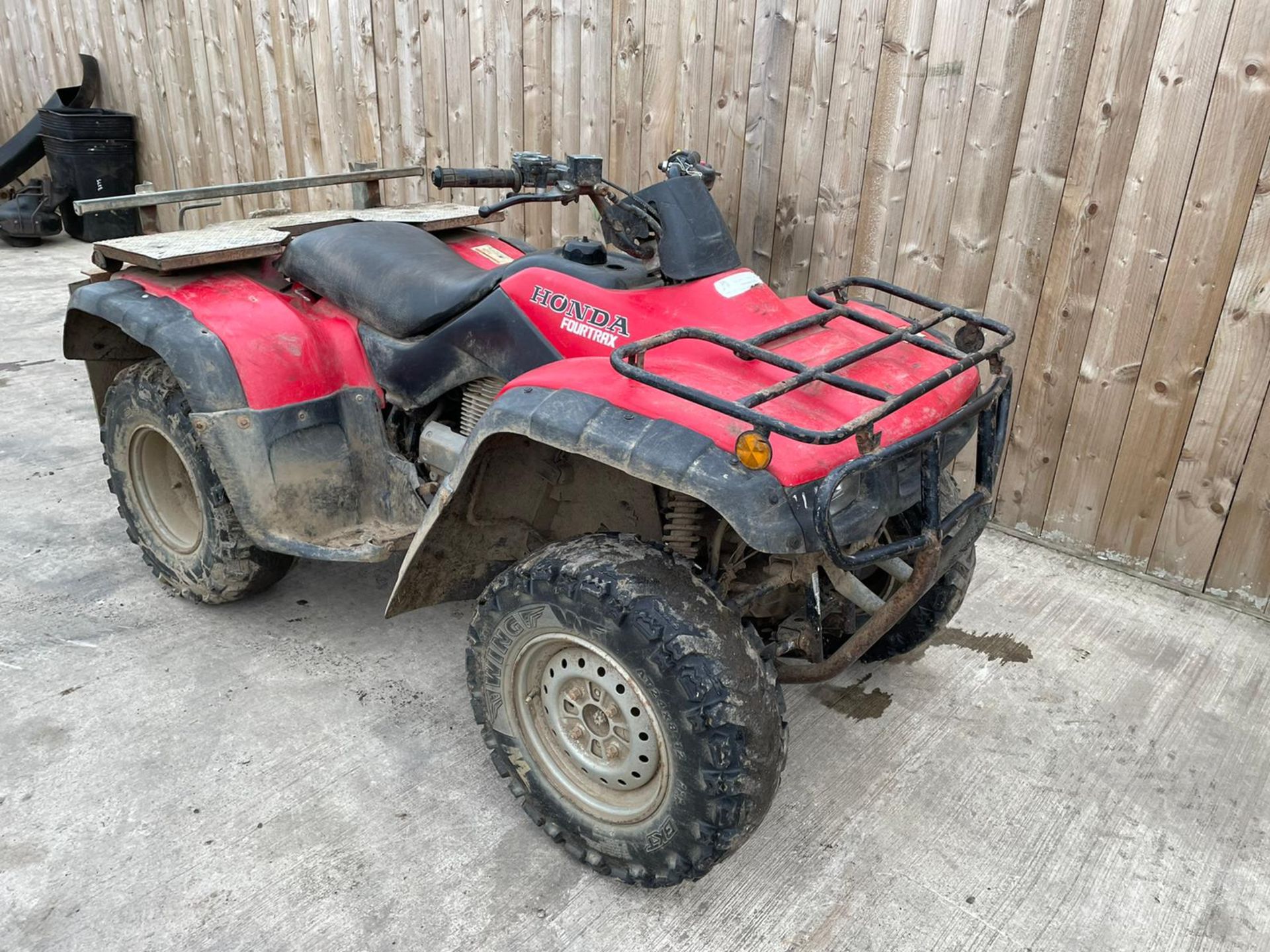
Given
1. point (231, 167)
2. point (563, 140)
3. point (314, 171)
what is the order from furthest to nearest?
1. point (231, 167)
2. point (314, 171)
3. point (563, 140)

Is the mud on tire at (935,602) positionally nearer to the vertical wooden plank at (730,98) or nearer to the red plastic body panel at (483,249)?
the red plastic body panel at (483,249)

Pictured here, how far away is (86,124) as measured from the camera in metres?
8.70

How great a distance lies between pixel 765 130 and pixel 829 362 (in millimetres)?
2576

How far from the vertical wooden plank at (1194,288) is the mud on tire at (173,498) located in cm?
325

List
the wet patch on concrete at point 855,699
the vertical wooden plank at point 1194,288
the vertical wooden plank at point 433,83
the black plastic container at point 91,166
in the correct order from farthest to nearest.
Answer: the black plastic container at point 91,166, the vertical wooden plank at point 433,83, the vertical wooden plank at point 1194,288, the wet patch on concrete at point 855,699

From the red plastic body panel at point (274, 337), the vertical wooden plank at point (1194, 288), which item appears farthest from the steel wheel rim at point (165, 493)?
the vertical wooden plank at point (1194, 288)

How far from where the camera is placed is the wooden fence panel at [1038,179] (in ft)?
11.3

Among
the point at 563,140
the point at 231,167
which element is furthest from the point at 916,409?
the point at 231,167

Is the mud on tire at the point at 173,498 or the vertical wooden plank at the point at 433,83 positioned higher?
the vertical wooden plank at the point at 433,83

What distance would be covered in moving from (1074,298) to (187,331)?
3202mm

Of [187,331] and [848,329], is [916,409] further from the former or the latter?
[187,331]

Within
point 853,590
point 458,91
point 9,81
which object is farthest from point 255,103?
point 853,590

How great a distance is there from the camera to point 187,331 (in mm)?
2965

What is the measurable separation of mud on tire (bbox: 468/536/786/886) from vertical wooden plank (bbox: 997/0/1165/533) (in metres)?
2.38
